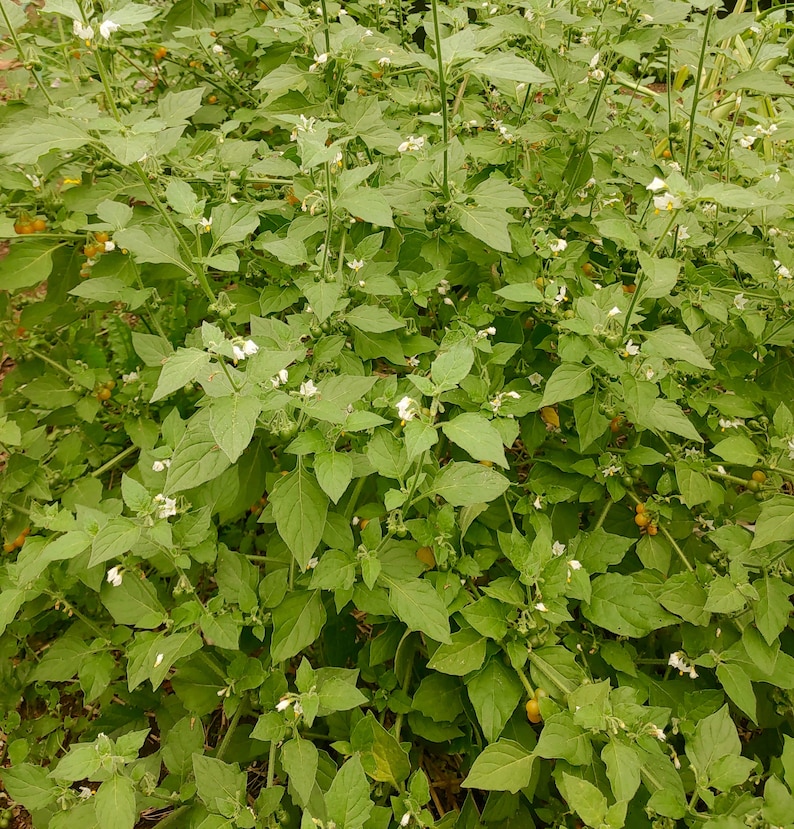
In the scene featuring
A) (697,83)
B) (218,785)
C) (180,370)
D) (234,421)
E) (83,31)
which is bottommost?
(218,785)

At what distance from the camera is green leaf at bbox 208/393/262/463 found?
1.32 meters

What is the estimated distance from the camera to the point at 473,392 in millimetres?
1965

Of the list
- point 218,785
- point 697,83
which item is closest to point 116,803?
point 218,785

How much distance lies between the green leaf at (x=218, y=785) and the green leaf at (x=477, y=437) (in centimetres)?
115

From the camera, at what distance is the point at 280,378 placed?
166cm

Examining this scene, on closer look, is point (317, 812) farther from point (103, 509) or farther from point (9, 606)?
point (103, 509)

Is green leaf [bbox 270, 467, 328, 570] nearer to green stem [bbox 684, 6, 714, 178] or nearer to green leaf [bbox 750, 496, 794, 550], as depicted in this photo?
green leaf [bbox 750, 496, 794, 550]

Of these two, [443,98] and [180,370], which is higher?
[443,98]

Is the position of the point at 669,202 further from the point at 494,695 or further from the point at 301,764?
the point at 301,764

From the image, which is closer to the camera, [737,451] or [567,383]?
[567,383]

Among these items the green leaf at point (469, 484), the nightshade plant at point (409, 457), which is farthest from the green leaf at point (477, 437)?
the green leaf at point (469, 484)

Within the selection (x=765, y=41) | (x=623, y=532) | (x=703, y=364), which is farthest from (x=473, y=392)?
(x=765, y=41)

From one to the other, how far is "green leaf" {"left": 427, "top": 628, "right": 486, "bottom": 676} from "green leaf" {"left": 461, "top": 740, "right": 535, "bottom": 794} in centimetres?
20

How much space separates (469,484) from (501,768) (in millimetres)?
767
